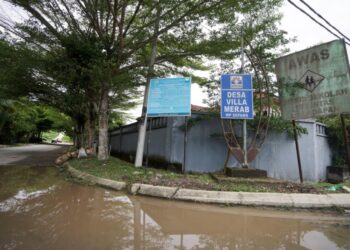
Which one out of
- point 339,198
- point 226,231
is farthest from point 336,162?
point 226,231

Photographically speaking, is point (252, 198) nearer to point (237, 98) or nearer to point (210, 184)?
point (210, 184)

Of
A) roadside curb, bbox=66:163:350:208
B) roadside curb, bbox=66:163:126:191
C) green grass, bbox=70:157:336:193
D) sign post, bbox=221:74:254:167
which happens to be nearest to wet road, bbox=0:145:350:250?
roadside curb, bbox=66:163:350:208

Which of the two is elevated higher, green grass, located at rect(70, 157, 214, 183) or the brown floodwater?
green grass, located at rect(70, 157, 214, 183)

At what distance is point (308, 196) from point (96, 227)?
4.00 m

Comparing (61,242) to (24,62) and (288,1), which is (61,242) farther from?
(24,62)

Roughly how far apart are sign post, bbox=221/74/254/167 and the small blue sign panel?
963 millimetres

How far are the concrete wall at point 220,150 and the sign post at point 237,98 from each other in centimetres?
170

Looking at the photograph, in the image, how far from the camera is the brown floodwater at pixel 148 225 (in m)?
3.13

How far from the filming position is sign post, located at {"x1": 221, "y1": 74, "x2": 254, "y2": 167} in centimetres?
675

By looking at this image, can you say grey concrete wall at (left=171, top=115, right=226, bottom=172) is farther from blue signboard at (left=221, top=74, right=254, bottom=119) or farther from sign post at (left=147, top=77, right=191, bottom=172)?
blue signboard at (left=221, top=74, right=254, bottom=119)

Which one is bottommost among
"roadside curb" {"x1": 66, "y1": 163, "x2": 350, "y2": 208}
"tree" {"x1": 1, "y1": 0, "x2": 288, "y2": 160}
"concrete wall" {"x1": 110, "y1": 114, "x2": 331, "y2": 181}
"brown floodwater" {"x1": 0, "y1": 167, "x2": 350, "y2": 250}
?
"brown floodwater" {"x1": 0, "y1": 167, "x2": 350, "y2": 250}

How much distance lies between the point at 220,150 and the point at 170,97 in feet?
8.21

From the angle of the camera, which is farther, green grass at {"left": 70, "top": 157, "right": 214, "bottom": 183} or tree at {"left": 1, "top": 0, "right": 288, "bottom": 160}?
tree at {"left": 1, "top": 0, "right": 288, "bottom": 160}

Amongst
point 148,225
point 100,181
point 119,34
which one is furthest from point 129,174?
point 119,34
